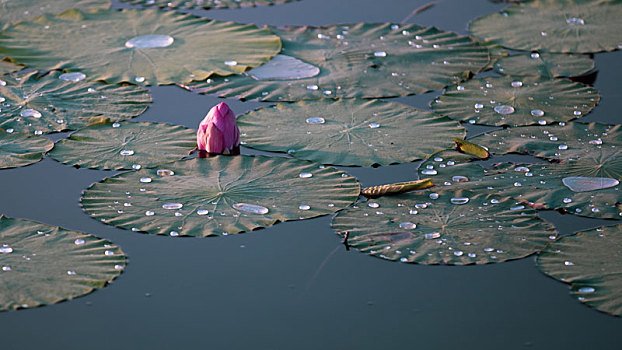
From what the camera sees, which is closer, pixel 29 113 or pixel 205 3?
pixel 29 113

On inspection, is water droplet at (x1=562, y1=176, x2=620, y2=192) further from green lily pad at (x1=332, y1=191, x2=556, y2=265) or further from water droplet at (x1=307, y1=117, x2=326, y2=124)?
water droplet at (x1=307, y1=117, x2=326, y2=124)

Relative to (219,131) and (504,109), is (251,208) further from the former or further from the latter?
(504,109)

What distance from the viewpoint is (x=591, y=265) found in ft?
7.21

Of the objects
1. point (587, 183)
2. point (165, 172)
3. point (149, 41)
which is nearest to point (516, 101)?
point (587, 183)

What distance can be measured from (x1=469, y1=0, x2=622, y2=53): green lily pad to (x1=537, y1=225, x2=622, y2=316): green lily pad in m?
1.55

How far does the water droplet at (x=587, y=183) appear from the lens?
2.56 metres

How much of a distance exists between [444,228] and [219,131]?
0.84 m

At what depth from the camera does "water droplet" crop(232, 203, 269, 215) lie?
2.46 m

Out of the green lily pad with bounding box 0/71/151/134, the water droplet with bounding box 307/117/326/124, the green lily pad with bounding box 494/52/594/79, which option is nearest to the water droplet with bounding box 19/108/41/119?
the green lily pad with bounding box 0/71/151/134

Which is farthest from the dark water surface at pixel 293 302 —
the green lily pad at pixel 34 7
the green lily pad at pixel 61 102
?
the green lily pad at pixel 34 7

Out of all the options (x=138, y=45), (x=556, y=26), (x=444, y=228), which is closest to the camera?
(x=444, y=228)

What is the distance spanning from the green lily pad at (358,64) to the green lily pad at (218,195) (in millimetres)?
586

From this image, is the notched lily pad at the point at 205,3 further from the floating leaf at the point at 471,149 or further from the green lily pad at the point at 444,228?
the green lily pad at the point at 444,228

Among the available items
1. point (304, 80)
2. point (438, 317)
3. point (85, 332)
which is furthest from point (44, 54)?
point (438, 317)
